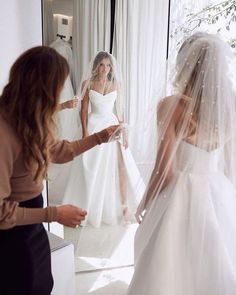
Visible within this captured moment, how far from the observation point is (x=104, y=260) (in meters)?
1.60

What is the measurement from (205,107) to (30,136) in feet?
1.85

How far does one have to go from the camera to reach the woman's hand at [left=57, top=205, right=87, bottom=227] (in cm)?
85

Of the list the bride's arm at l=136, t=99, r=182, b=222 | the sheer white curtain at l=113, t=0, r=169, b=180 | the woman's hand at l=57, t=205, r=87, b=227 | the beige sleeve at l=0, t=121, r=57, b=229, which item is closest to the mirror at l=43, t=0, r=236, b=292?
A: the sheer white curtain at l=113, t=0, r=169, b=180

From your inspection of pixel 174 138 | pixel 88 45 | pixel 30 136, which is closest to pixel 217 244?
pixel 174 138

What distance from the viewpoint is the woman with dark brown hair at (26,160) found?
0.77m

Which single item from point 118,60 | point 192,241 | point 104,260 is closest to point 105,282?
point 104,260

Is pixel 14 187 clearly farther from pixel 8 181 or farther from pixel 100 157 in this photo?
pixel 100 157

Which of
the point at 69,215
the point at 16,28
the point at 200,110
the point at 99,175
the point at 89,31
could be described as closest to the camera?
the point at 69,215

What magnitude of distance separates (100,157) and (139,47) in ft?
2.03

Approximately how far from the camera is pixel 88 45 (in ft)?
5.23

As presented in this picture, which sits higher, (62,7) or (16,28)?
(62,7)

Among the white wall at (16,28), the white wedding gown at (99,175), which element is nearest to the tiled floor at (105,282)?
the white wedding gown at (99,175)

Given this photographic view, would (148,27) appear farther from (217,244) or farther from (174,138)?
(217,244)

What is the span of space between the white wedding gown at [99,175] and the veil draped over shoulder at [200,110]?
372 mm
